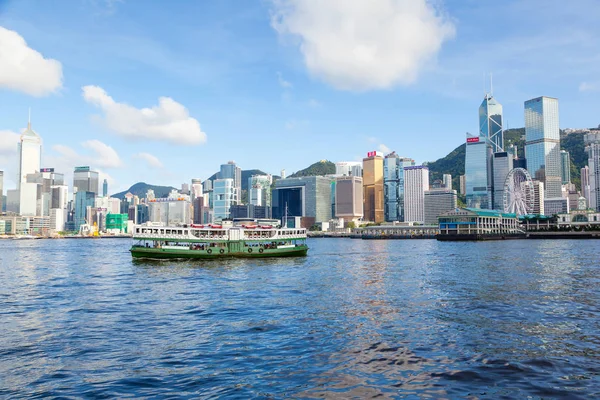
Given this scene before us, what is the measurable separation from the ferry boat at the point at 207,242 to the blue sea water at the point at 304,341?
33.8m

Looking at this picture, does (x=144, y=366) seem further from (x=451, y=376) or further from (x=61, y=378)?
(x=451, y=376)

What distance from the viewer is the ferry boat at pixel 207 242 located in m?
82.1

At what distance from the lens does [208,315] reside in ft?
107

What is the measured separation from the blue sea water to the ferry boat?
111 ft

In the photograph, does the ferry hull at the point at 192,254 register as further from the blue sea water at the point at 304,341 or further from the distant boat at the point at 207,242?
the blue sea water at the point at 304,341

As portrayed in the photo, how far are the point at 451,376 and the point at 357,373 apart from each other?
403cm

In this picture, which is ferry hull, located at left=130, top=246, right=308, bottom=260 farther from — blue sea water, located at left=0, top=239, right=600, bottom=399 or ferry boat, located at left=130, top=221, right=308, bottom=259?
blue sea water, located at left=0, top=239, right=600, bottom=399

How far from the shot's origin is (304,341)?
82.0 ft

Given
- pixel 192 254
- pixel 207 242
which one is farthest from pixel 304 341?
pixel 207 242

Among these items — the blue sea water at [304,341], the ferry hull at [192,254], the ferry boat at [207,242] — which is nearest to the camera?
the blue sea water at [304,341]

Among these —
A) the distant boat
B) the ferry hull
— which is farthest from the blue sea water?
the distant boat

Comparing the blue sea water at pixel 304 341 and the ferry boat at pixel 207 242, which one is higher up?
the ferry boat at pixel 207 242

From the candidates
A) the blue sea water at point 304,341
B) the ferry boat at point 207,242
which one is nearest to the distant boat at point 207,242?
the ferry boat at point 207,242

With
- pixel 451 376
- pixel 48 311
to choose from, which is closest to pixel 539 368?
pixel 451 376
